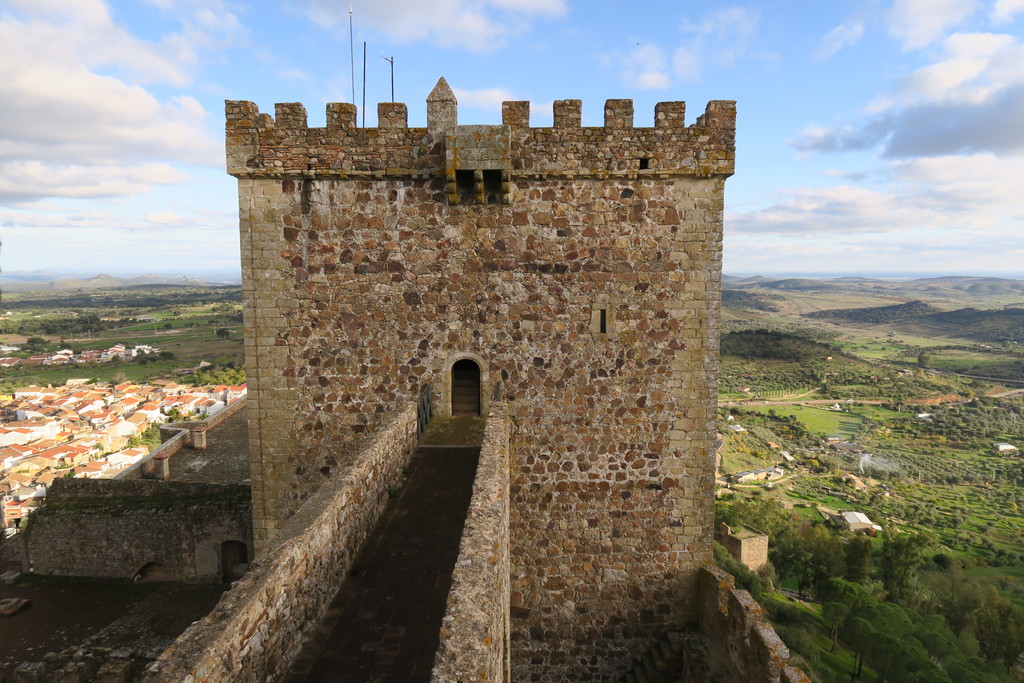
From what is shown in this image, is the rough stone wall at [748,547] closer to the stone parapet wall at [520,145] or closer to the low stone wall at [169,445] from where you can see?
the low stone wall at [169,445]

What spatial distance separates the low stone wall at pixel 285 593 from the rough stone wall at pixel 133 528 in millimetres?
8373

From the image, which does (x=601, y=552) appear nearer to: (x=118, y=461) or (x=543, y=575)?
(x=543, y=575)

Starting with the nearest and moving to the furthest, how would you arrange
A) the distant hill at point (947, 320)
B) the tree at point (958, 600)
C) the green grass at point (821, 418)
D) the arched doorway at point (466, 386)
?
the arched doorway at point (466, 386)
the tree at point (958, 600)
the green grass at point (821, 418)
the distant hill at point (947, 320)

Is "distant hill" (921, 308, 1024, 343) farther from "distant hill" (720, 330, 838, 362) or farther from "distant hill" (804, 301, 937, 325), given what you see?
"distant hill" (720, 330, 838, 362)

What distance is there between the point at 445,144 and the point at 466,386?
3312 mm

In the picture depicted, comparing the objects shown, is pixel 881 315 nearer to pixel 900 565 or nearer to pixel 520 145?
pixel 900 565

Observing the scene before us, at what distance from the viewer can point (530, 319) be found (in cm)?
757

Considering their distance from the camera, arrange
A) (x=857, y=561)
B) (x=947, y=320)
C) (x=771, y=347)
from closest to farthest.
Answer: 1. (x=857, y=561)
2. (x=771, y=347)
3. (x=947, y=320)

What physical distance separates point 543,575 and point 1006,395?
125 metres

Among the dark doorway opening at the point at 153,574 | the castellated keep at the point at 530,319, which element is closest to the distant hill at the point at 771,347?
the dark doorway opening at the point at 153,574

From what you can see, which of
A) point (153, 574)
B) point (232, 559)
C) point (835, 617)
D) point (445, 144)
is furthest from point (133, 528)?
point (835, 617)

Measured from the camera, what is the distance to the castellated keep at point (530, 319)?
7246mm

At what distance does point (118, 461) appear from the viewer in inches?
1615

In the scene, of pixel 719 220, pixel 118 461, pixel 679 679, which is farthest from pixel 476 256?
pixel 118 461
